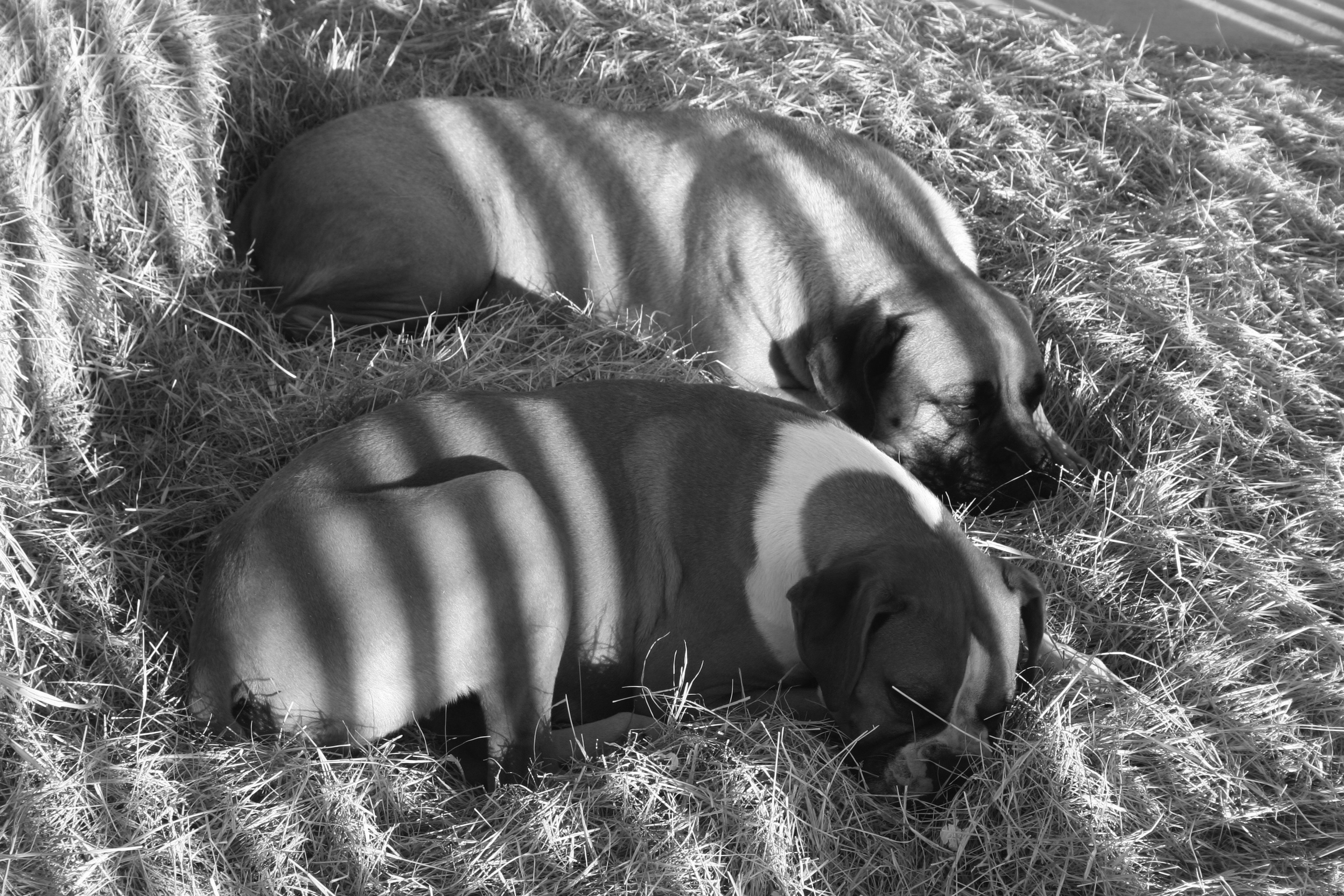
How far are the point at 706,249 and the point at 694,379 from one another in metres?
0.78

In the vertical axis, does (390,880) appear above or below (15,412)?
below

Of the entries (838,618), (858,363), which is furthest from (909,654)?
(858,363)

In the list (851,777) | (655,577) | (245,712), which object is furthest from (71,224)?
(851,777)

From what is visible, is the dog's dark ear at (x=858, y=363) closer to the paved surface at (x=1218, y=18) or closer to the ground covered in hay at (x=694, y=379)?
the ground covered in hay at (x=694, y=379)

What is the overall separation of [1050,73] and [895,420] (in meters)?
3.30

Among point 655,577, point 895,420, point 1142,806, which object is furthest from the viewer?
point 895,420

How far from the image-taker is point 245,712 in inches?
150

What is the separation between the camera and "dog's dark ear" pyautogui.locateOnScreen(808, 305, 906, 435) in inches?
206

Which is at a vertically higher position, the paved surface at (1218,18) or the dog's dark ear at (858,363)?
the paved surface at (1218,18)

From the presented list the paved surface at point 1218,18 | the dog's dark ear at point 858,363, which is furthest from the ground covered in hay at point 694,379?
the dog's dark ear at point 858,363

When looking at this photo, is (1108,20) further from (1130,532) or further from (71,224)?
(71,224)

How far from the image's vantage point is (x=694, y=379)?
18.0ft

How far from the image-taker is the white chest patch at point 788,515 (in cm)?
414

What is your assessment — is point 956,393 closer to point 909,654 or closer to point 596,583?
point 909,654
